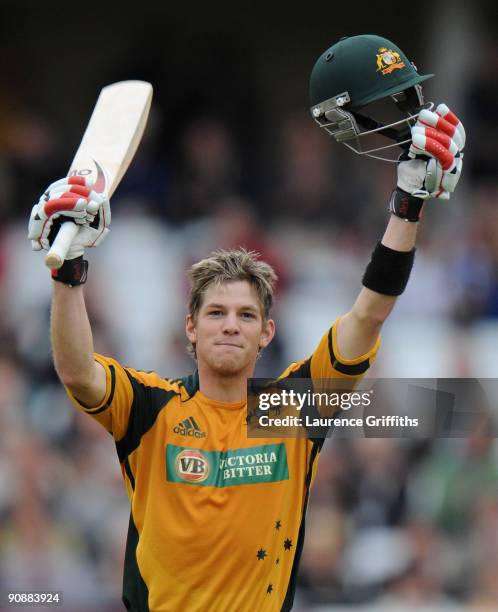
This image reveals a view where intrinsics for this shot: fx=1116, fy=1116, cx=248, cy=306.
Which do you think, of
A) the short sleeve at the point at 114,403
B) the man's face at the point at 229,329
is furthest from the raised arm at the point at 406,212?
the short sleeve at the point at 114,403

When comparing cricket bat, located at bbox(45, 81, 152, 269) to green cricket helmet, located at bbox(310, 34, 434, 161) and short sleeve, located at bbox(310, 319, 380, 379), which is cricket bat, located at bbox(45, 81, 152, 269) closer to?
green cricket helmet, located at bbox(310, 34, 434, 161)

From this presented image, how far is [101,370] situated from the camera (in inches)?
142

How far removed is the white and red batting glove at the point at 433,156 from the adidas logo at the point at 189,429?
1036 millimetres

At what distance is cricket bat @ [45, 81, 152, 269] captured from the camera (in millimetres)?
3801

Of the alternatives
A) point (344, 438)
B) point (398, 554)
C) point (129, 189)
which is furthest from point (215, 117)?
point (398, 554)

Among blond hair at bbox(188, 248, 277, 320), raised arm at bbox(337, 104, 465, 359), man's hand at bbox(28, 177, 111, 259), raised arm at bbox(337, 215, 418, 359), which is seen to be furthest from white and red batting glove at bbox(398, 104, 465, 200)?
man's hand at bbox(28, 177, 111, 259)

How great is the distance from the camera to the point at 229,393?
3.78m

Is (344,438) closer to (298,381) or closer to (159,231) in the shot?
(159,231)

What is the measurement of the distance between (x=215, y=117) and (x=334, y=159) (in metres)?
1.07

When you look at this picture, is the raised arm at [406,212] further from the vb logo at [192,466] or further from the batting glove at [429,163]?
the vb logo at [192,466]

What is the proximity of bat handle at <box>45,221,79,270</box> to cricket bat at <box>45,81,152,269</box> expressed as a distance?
0.30m

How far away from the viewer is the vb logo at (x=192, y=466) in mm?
3635

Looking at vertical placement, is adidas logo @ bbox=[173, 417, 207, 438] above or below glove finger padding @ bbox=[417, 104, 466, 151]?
below

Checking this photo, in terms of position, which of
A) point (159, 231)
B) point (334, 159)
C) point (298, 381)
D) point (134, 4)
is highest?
point (134, 4)
